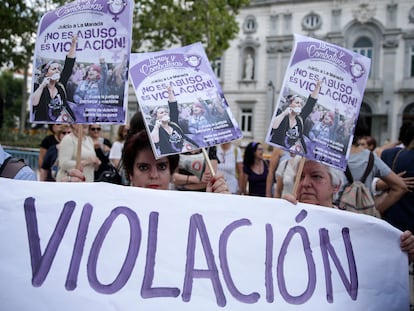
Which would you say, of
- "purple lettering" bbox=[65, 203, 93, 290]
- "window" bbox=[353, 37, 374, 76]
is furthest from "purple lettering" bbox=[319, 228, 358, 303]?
"window" bbox=[353, 37, 374, 76]

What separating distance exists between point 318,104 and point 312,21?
83.4 feet

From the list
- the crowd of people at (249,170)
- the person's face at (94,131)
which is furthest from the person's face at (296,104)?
the person's face at (94,131)

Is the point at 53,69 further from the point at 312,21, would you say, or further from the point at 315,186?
the point at 312,21

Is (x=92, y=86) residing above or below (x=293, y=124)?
above

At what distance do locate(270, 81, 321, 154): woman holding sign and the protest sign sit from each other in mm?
289

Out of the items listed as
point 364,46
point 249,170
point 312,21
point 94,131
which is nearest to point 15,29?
point 94,131

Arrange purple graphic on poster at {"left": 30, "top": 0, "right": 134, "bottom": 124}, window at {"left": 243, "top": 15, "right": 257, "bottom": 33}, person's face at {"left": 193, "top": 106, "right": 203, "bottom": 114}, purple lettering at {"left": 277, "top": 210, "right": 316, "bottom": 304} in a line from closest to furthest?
purple lettering at {"left": 277, "top": 210, "right": 316, "bottom": 304} < purple graphic on poster at {"left": 30, "top": 0, "right": 134, "bottom": 124} < person's face at {"left": 193, "top": 106, "right": 203, "bottom": 114} < window at {"left": 243, "top": 15, "right": 257, "bottom": 33}

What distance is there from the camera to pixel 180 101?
6.81ft

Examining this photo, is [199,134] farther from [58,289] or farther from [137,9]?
[137,9]

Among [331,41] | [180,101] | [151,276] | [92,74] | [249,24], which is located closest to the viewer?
[151,276]

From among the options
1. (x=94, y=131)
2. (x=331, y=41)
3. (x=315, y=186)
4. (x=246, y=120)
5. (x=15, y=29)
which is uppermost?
(x=331, y=41)

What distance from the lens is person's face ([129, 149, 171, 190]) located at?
7.38ft

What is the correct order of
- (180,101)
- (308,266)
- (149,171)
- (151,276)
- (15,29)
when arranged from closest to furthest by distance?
1. (151,276)
2. (308,266)
3. (180,101)
4. (149,171)
5. (15,29)

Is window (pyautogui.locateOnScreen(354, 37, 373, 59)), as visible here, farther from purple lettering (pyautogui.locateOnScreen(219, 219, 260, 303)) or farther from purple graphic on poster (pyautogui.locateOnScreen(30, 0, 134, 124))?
purple lettering (pyautogui.locateOnScreen(219, 219, 260, 303))
